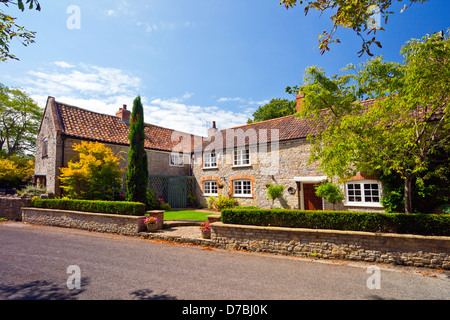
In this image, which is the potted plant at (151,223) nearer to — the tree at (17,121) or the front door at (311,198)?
the front door at (311,198)

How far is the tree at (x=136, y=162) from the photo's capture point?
1316 cm

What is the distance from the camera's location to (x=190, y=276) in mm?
5750

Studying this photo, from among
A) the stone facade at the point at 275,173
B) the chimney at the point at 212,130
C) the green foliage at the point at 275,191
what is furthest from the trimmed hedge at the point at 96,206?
the chimney at the point at 212,130

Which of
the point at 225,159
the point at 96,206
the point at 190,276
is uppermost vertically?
the point at 225,159

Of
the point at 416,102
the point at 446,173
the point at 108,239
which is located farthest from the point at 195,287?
the point at 446,173

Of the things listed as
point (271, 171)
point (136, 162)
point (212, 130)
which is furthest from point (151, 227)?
point (212, 130)

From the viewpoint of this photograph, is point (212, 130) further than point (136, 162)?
Yes

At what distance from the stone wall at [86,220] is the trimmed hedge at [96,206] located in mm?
288

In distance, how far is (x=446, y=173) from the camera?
9758 millimetres

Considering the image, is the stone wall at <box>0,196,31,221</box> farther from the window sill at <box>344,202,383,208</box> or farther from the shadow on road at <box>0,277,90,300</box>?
the window sill at <box>344,202,383,208</box>

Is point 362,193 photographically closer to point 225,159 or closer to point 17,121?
point 225,159

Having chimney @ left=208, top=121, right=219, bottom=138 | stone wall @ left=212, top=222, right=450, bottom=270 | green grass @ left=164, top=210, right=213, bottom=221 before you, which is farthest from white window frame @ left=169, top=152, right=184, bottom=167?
stone wall @ left=212, top=222, right=450, bottom=270

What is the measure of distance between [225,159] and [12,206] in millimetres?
14406
